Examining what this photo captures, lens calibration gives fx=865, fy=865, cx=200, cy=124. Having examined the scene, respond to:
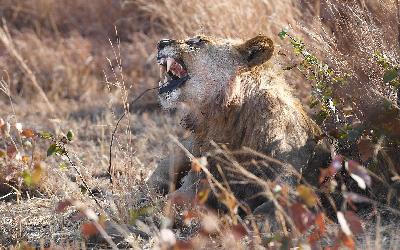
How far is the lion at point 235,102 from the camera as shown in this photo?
5242mm

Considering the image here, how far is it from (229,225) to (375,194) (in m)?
1.05

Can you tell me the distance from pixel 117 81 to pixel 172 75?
35cm

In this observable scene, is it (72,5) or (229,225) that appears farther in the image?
(72,5)

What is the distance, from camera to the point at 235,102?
5332 millimetres

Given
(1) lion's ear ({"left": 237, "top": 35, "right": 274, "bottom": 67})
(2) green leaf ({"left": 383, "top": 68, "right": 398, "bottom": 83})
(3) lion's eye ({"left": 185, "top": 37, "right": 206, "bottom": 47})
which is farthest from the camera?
(3) lion's eye ({"left": 185, "top": 37, "right": 206, "bottom": 47})

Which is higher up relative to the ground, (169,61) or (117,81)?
(169,61)

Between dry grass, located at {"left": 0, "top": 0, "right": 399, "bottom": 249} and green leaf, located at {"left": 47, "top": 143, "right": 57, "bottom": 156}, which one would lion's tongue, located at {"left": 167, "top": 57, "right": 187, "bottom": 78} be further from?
green leaf, located at {"left": 47, "top": 143, "right": 57, "bottom": 156}

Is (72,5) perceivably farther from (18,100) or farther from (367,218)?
(367,218)

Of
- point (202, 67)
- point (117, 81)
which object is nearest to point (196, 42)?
point (202, 67)

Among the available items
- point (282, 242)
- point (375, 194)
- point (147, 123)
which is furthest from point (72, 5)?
point (282, 242)

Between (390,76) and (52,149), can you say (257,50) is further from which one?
(52,149)

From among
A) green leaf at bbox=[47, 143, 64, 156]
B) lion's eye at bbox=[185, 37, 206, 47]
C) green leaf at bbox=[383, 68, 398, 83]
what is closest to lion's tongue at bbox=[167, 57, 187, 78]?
lion's eye at bbox=[185, 37, 206, 47]

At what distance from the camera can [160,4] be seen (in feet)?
34.0

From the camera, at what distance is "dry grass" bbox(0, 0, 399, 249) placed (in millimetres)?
5379
